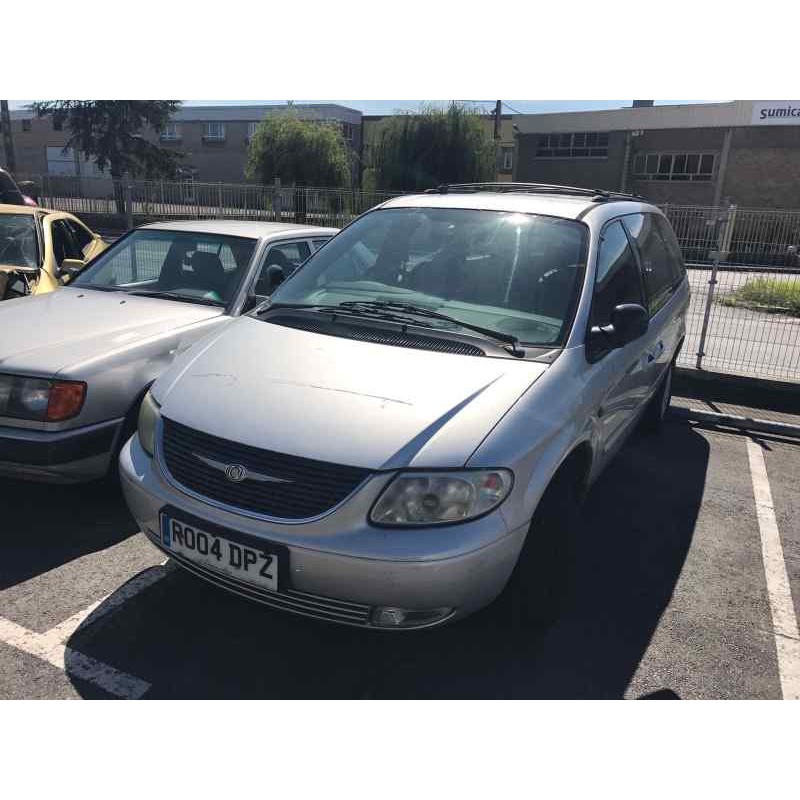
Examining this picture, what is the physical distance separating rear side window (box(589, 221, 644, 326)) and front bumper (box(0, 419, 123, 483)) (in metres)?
2.61

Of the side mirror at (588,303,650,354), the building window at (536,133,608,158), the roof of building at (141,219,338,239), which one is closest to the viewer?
the side mirror at (588,303,650,354)

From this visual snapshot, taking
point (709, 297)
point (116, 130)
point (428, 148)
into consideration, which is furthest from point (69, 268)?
point (116, 130)

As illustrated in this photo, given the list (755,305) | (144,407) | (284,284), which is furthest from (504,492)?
(755,305)

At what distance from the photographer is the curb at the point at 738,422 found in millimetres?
6179

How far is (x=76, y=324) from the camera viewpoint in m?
4.02

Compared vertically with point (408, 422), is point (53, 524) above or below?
below

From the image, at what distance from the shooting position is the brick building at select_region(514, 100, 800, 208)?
110 ft

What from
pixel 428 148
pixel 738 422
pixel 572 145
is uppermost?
pixel 572 145

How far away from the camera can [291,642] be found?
280 centimetres

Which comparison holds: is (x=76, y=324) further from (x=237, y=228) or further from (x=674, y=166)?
(x=674, y=166)

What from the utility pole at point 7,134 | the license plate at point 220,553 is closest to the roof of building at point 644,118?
the utility pole at point 7,134

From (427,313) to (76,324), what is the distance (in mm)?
2225

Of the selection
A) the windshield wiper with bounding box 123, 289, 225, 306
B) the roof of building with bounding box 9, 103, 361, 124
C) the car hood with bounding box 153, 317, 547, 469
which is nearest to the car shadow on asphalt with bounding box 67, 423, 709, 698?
the car hood with bounding box 153, 317, 547, 469

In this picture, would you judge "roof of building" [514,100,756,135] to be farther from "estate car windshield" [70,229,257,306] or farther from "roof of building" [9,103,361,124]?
"estate car windshield" [70,229,257,306]
